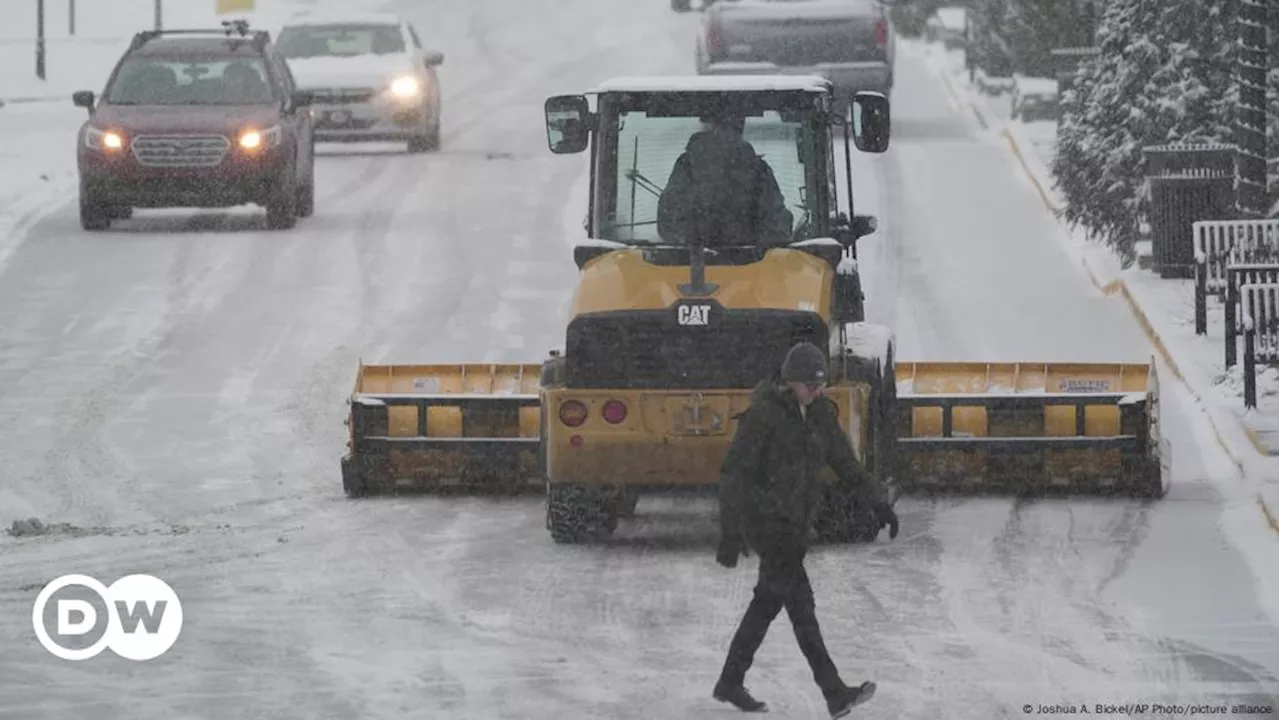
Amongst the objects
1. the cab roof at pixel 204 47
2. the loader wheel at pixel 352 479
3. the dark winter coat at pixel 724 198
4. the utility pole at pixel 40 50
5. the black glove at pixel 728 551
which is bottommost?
the loader wheel at pixel 352 479

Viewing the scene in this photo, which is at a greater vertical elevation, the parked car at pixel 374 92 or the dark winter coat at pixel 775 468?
the parked car at pixel 374 92

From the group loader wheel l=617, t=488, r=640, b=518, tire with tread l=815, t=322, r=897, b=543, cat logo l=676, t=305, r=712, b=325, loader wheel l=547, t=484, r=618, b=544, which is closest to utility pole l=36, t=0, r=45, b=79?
loader wheel l=617, t=488, r=640, b=518

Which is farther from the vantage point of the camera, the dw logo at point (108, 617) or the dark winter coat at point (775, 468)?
the dw logo at point (108, 617)

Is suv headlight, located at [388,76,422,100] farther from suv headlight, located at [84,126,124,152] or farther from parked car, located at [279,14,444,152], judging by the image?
suv headlight, located at [84,126,124,152]

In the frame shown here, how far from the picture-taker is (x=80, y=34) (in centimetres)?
6341

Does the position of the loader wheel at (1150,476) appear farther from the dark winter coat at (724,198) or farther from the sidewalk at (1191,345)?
the dark winter coat at (724,198)

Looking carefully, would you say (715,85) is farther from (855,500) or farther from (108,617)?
(108,617)

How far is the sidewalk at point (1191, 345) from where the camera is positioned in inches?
700

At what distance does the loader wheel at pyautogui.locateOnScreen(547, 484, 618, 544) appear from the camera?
15.3m

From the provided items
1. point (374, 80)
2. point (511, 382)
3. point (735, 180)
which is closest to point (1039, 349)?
point (511, 382)

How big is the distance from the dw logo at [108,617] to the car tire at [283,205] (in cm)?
1452

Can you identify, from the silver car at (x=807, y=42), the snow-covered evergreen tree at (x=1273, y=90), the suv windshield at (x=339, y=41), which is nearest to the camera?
the snow-covered evergreen tree at (x=1273, y=90)

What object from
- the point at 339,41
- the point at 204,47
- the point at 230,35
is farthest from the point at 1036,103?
the point at 204,47

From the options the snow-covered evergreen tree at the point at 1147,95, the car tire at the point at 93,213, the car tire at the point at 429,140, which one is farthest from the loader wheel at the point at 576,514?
the car tire at the point at 429,140
